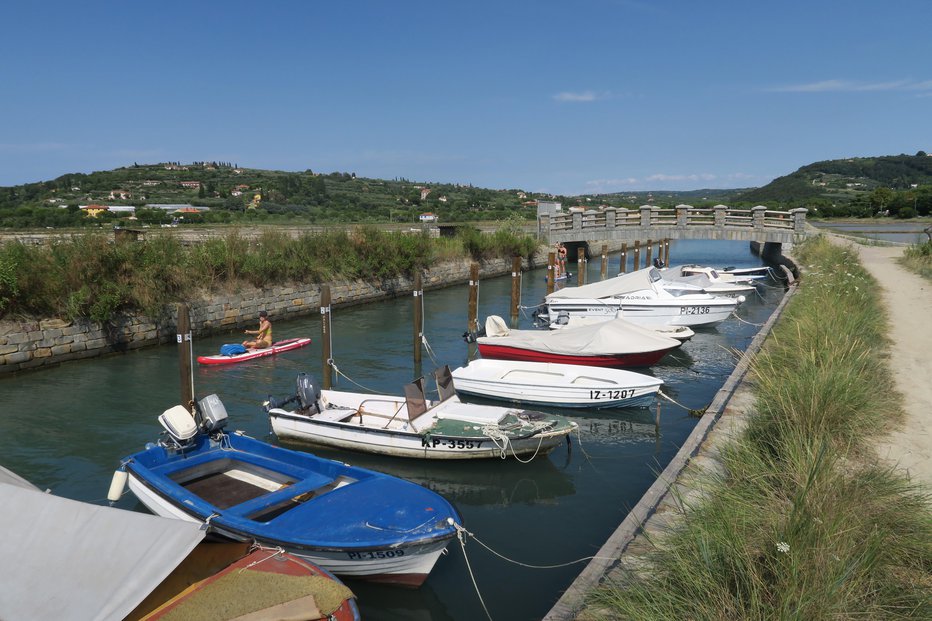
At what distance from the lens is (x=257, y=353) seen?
19.2m

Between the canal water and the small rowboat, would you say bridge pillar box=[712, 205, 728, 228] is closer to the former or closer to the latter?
the canal water

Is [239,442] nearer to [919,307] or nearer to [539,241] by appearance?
[919,307]

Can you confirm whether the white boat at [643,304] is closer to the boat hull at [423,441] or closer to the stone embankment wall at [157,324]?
the stone embankment wall at [157,324]

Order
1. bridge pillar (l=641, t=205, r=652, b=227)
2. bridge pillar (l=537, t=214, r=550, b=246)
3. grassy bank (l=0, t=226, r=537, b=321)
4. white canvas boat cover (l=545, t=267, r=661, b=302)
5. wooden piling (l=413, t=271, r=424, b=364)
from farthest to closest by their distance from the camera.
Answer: bridge pillar (l=537, t=214, r=550, b=246) < bridge pillar (l=641, t=205, r=652, b=227) < white canvas boat cover (l=545, t=267, r=661, b=302) < grassy bank (l=0, t=226, r=537, b=321) < wooden piling (l=413, t=271, r=424, b=364)

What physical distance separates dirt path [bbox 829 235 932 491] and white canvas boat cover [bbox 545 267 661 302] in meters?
7.50

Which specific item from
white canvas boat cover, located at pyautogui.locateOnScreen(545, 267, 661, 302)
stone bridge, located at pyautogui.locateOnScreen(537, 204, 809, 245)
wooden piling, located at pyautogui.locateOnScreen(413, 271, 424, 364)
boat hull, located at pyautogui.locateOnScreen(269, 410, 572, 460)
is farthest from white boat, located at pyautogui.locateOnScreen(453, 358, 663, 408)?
stone bridge, located at pyautogui.locateOnScreen(537, 204, 809, 245)

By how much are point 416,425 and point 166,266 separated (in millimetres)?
14758

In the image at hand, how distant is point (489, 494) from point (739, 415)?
4.20 meters

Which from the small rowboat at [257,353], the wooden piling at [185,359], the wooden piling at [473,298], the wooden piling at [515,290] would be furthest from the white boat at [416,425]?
the wooden piling at [515,290]

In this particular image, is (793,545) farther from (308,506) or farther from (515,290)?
(515,290)

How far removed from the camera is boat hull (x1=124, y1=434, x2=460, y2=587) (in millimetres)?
7242

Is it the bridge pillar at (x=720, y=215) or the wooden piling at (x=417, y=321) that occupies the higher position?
the bridge pillar at (x=720, y=215)

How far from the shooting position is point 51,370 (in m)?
18.1

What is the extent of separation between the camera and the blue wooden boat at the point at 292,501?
726 centimetres
